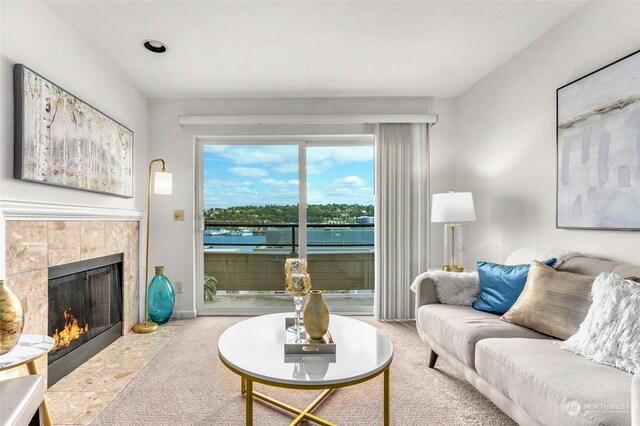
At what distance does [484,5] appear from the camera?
213 cm

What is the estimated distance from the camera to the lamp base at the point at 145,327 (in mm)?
3176

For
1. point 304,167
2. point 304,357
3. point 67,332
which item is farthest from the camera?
point 304,167

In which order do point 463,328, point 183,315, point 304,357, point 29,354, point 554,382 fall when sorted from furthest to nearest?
point 183,315
point 463,328
point 304,357
point 29,354
point 554,382

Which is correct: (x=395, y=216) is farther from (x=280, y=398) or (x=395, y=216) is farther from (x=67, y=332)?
(x=67, y=332)

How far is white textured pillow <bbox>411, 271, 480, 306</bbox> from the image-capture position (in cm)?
240

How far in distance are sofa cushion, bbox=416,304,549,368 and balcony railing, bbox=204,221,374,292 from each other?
1.52m

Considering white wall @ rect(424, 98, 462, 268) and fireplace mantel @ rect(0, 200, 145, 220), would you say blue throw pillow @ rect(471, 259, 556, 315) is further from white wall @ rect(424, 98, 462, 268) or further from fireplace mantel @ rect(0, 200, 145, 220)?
fireplace mantel @ rect(0, 200, 145, 220)

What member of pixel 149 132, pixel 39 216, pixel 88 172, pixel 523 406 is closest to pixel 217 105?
pixel 149 132

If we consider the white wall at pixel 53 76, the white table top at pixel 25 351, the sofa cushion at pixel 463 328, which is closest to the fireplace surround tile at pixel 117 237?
the white wall at pixel 53 76

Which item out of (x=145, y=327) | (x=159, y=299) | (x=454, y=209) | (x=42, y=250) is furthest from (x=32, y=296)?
(x=454, y=209)

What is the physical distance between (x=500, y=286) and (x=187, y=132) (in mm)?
3283

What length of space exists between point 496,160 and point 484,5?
1370 mm

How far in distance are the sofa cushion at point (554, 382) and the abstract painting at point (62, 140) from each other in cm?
266

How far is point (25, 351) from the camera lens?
4.60 ft
